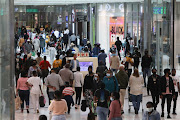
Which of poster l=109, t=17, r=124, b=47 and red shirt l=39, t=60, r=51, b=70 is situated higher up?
poster l=109, t=17, r=124, b=47

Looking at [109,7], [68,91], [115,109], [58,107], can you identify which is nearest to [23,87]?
[68,91]

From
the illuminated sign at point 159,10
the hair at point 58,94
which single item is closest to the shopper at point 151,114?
the hair at point 58,94

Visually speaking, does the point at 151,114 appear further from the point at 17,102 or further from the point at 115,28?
the point at 115,28

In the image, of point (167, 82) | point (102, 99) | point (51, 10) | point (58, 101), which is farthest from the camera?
point (51, 10)

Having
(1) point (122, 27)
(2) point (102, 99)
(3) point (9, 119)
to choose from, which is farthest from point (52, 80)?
(1) point (122, 27)

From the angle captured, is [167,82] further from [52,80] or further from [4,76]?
[4,76]

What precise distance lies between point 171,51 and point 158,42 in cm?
72

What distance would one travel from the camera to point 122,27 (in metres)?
37.2

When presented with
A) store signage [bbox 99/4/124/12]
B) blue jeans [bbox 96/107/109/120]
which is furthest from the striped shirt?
store signage [bbox 99/4/124/12]

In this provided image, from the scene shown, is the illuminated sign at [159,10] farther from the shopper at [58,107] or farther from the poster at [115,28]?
the poster at [115,28]

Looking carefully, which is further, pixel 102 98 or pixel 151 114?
pixel 102 98

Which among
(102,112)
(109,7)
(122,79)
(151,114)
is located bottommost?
(102,112)

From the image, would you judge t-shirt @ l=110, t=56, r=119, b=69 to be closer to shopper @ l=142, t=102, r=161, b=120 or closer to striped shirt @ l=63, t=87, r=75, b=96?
striped shirt @ l=63, t=87, r=75, b=96

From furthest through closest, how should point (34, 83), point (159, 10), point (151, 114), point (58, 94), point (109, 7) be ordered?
point (109, 7)
point (159, 10)
point (34, 83)
point (58, 94)
point (151, 114)
